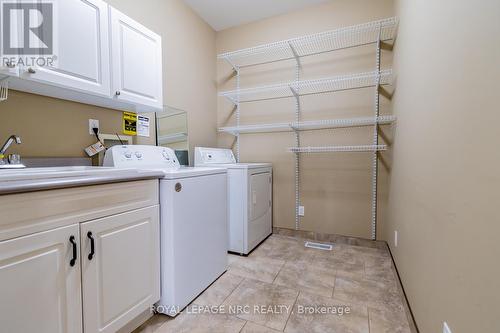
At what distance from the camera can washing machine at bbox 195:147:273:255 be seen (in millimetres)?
2209

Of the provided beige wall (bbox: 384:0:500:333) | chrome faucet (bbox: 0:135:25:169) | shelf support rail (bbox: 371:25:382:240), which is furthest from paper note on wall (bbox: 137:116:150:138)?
shelf support rail (bbox: 371:25:382:240)

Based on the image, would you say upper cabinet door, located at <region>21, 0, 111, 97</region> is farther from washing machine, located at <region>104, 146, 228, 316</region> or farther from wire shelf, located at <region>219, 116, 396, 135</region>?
wire shelf, located at <region>219, 116, 396, 135</region>

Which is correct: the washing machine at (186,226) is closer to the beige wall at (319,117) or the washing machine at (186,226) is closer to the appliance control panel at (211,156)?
the appliance control panel at (211,156)

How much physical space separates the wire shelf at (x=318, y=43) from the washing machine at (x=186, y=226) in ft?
5.35

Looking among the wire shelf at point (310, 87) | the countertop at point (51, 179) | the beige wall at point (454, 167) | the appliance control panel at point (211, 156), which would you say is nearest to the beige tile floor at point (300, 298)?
the beige wall at point (454, 167)

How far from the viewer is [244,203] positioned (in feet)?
7.22

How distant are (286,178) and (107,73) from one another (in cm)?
203

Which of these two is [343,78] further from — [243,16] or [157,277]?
[157,277]

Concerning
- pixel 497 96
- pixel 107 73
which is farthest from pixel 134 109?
pixel 497 96

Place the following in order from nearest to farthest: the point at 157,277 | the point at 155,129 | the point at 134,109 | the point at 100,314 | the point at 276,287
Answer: the point at 100,314
the point at 157,277
the point at 276,287
the point at 134,109
the point at 155,129

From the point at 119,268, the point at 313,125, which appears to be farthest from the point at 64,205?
the point at 313,125

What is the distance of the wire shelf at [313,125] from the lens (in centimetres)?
220

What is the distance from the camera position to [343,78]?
7.25ft

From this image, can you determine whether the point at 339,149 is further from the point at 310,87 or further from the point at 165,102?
the point at 165,102
